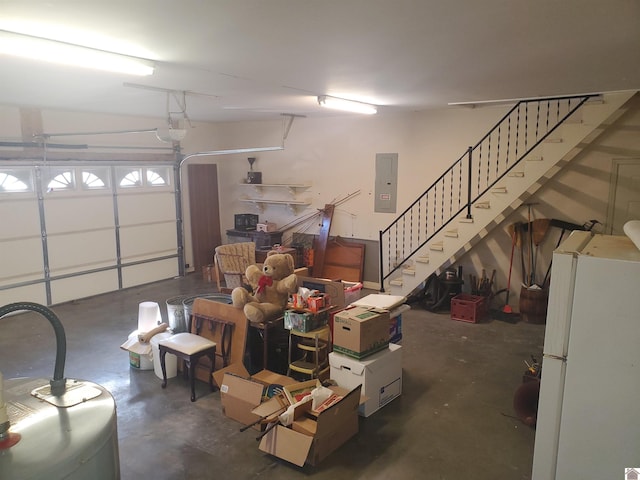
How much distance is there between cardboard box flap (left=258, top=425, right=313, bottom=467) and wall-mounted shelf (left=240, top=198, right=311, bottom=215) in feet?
18.0

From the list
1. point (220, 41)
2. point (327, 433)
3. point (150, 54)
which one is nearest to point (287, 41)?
point (220, 41)

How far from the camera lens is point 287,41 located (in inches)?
117

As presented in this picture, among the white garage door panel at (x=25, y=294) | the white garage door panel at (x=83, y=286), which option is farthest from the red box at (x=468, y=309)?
the white garage door panel at (x=25, y=294)

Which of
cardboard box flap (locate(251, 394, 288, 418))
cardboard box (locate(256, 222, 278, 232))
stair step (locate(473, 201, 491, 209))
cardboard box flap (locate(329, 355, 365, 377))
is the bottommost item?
cardboard box flap (locate(251, 394, 288, 418))

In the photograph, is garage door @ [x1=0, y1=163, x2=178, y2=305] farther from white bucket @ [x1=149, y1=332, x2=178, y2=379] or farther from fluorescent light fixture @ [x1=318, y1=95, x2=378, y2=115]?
fluorescent light fixture @ [x1=318, y1=95, x2=378, y2=115]

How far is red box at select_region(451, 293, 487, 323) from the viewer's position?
611 cm

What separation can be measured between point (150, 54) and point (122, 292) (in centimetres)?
533

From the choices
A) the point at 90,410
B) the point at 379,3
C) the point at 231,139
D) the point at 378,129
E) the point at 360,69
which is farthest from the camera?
the point at 231,139

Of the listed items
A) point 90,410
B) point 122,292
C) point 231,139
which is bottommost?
point 122,292

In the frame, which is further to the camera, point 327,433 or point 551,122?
point 551,122

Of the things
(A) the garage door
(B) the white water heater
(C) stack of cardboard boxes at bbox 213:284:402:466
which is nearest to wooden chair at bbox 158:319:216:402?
(C) stack of cardboard boxes at bbox 213:284:402:466

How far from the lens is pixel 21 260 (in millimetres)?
6508

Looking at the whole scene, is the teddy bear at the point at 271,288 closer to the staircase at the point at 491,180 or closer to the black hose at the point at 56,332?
the black hose at the point at 56,332

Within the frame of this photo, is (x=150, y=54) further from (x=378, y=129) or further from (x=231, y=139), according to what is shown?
(x=231, y=139)
